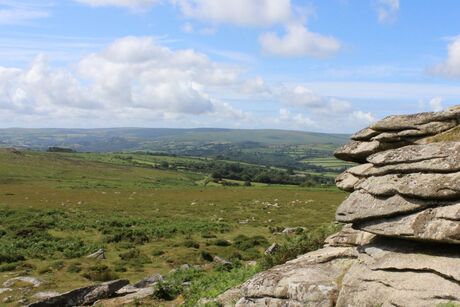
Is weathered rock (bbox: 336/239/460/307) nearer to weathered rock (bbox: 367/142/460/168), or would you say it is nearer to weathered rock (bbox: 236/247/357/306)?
weathered rock (bbox: 236/247/357/306)

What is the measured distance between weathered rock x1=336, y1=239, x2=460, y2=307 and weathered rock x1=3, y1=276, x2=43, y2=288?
18375 millimetres

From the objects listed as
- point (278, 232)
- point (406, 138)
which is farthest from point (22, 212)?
point (406, 138)

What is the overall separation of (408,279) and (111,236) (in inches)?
1260

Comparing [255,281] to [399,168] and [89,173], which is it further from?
[89,173]

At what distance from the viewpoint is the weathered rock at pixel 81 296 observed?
828 inches

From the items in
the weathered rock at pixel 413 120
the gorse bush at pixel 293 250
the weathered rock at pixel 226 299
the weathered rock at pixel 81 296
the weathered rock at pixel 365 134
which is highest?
the weathered rock at pixel 413 120

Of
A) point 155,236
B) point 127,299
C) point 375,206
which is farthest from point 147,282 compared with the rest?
point 155,236

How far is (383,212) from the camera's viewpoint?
13398mm

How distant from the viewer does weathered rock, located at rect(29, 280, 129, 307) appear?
828 inches

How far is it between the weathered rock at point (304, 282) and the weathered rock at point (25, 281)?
49.2ft

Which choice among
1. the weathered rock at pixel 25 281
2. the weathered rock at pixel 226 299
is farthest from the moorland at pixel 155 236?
the weathered rock at pixel 226 299

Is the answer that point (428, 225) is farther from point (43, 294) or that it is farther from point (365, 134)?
point (43, 294)

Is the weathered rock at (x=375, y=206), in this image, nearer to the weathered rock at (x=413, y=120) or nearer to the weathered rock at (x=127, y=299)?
the weathered rock at (x=413, y=120)

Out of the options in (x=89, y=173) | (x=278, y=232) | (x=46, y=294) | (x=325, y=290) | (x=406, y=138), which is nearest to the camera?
(x=325, y=290)
